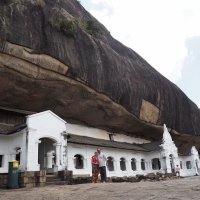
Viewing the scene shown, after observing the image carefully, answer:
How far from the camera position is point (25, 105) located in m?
16.8

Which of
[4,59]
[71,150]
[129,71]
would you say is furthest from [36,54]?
[129,71]

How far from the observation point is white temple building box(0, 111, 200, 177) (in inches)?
510

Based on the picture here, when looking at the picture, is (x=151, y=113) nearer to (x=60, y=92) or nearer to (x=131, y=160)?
(x=131, y=160)

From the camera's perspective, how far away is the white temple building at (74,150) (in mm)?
12945

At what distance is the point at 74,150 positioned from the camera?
17719 mm

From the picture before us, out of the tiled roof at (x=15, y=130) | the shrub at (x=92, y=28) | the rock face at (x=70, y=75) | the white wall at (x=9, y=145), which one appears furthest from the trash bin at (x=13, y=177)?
the shrub at (x=92, y=28)

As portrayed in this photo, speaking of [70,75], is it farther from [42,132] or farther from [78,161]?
[78,161]

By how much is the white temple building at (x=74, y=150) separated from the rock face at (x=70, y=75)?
5.83 ft

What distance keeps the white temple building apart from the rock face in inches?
69.9

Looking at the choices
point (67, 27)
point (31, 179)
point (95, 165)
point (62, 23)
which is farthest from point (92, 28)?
point (31, 179)

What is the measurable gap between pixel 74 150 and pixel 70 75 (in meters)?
5.73

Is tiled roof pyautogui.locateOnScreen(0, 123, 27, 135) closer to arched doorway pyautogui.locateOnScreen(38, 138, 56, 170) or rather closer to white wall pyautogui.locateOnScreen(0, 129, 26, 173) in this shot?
white wall pyautogui.locateOnScreen(0, 129, 26, 173)

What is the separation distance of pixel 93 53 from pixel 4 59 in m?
6.88

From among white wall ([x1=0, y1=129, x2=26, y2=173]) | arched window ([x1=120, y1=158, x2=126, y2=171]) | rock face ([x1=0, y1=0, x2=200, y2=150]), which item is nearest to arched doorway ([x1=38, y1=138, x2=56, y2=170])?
white wall ([x1=0, y1=129, x2=26, y2=173])
